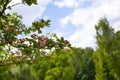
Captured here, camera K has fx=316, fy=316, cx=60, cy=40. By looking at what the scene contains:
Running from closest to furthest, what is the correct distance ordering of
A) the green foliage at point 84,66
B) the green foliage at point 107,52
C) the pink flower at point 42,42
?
the pink flower at point 42,42
the green foliage at point 107,52
the green foliage at point 84,66

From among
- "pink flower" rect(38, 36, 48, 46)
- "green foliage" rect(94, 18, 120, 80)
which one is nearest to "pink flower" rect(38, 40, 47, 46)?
"pink flower" rect(38, 36, 48, 46)

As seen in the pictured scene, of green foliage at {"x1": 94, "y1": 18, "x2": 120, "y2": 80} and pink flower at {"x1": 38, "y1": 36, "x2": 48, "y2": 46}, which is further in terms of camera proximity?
green foliage at {"x1": 94, "y1": 18, "x2": 120, "y2": 80}

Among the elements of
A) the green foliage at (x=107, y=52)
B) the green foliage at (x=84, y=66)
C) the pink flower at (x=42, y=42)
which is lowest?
the pink flower at (x=42, y=42)

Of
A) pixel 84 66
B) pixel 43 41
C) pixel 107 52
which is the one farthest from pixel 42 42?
pixel 84 66

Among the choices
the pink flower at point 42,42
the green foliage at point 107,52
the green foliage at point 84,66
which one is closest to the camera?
the pink flower at point 42,42

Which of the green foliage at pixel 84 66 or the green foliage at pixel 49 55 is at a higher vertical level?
the green foliage at pixel 84 66

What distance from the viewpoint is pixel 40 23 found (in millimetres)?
9070

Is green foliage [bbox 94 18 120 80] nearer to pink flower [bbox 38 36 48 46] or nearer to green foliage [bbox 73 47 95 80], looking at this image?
pink flower [bbox 38 36 48 46]

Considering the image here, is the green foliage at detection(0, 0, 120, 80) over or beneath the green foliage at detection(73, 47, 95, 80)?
beneath

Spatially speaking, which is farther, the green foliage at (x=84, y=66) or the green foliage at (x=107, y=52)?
the green foliage at (x=84, y=66)

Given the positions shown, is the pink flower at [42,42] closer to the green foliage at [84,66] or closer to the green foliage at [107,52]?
the green foliage at [107,52]

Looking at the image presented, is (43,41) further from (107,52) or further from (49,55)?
Answer: (107,52)

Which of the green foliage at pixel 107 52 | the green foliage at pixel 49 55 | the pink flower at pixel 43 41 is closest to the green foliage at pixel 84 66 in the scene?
the green foliage at pixel 49 55

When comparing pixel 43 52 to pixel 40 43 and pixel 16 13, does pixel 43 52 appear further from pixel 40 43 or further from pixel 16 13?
pixel 16 13
